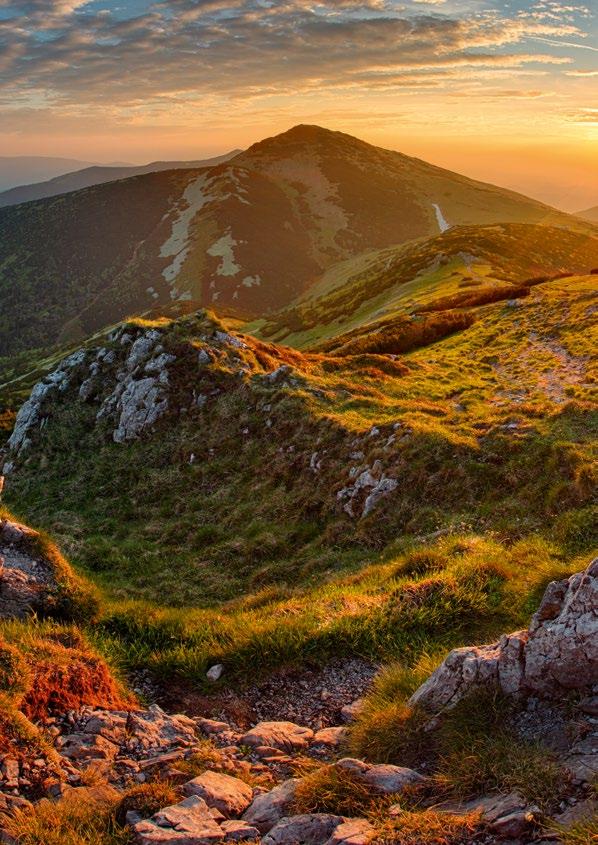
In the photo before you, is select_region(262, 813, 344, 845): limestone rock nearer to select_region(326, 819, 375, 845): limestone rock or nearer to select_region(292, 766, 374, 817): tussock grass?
select_region(326, 819, 375, 845): limestone rock

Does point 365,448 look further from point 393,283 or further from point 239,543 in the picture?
point 393,283

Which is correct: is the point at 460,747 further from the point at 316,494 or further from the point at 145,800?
the point at 316,494

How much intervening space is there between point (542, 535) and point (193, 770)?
10.9 metres

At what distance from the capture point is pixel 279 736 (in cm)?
848

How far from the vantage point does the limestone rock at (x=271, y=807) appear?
6191 mm

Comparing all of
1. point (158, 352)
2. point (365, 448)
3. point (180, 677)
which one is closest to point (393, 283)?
point (158, 352)

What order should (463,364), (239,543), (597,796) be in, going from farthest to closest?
(463,364) → (239,543) → (597,796)

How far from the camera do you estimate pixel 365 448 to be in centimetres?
2270

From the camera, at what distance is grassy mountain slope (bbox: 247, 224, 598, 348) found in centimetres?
6688

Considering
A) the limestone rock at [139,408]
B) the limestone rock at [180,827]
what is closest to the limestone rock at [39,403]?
the limestone rock at [139,408]

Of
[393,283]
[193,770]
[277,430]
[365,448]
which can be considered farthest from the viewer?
[393,283]

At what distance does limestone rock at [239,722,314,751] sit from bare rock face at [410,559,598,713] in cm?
183

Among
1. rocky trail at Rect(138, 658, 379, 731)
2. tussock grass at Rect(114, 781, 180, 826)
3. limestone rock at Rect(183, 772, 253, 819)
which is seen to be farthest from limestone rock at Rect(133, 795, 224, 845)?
rocky trail at Rect(138, 658, 379, 731)

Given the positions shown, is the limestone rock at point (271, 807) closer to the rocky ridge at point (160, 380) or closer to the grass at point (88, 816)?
the grass at point (88, 816)
